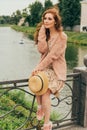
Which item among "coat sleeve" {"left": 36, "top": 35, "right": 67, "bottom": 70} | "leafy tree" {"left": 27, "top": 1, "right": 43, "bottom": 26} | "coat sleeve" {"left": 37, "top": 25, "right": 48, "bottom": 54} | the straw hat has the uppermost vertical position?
"coat sleeve" {"left": 37, "top": 25, "right": 48, "bottom": 54}

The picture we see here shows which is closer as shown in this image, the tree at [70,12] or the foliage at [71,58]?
the foliage at [71,58]

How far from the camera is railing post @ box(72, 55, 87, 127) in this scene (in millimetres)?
6223

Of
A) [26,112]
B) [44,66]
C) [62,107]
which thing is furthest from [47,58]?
[62,107]

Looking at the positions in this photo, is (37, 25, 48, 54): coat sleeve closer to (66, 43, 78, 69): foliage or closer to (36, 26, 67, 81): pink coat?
(36, 26, 67, 81): pink coat

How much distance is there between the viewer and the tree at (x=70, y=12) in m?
75.3

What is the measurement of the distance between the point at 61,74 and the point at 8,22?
163816 mm

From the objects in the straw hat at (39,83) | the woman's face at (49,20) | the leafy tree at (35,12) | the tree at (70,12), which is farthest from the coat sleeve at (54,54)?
the leafy tree at (35,12)

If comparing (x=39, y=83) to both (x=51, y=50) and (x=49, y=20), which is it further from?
(x=49, y=20)

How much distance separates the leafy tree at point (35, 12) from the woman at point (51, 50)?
335 feet

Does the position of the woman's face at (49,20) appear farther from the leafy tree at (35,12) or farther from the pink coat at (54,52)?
the leafy tree at (35,12)

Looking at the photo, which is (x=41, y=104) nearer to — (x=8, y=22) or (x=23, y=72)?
(x=23, y=72)

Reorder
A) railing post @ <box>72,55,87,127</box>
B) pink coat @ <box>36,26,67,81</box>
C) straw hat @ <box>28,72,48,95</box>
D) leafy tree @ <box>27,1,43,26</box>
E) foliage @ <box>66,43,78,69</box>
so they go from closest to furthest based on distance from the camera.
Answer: straw hat @ <box>28,72,48,95</box>
pink coat @ <box>36,26,67,81</box>
railing post @ <box>72,55,87,127</box>
foliage @ <box>66,43,78,69</box>
leafy tree @ <box>27,1,43,26</box>

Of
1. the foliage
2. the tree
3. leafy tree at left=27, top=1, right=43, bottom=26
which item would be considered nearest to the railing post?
the foliage

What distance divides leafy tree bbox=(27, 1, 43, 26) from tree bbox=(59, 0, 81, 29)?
2950cm
